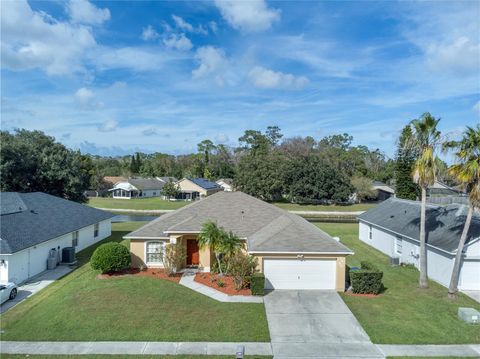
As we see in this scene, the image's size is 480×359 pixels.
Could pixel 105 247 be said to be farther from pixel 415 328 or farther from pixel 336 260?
pixel 415 328

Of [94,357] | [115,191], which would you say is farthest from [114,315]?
[115,191]

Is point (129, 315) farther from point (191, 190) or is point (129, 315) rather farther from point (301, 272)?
point (191, 190)

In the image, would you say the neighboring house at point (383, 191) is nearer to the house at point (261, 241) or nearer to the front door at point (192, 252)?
the house at point (261, 241)

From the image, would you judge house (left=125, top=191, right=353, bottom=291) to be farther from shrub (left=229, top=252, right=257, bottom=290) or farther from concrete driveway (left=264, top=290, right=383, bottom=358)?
concrete driveway (left=264, top=290, right=383, bottom=358)

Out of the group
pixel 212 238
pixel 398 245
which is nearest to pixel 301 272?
pixel 212 238

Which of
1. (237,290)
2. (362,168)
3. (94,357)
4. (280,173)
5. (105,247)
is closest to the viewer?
(94,357)

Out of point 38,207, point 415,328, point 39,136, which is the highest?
point 39,136

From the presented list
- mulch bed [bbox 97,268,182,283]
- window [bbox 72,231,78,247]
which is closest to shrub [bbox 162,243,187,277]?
mulch bed [bbox 97,268,182,283]
